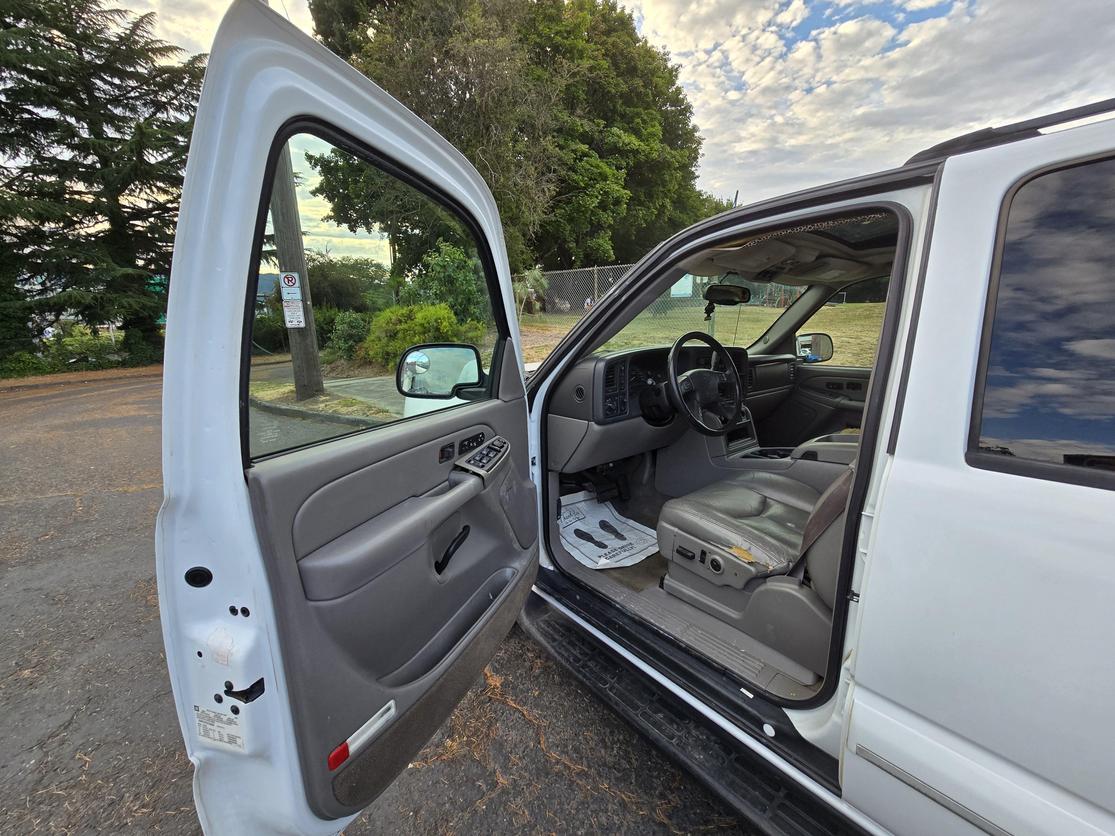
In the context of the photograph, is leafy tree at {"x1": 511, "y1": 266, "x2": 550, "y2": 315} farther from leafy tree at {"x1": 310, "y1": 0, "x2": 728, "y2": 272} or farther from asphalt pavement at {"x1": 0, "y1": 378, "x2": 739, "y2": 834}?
asphalt pavement at {"x1": 0, "y1": 378, "x2": 739, "y2": 834}

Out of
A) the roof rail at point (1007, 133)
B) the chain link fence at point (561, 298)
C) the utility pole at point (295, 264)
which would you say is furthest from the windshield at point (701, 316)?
the chain link fence at point (561, 298)

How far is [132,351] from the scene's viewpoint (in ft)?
44.5

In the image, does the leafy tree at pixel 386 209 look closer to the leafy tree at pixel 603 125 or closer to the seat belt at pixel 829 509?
the seat belt at pixel 829 509

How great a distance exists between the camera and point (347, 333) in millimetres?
1409

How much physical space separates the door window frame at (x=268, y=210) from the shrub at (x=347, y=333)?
243 millimetres

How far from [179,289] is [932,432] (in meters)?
1.39

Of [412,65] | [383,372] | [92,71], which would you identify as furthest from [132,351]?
[383,372]

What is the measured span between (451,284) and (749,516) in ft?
5.26

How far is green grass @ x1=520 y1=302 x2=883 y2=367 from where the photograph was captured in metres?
2.93

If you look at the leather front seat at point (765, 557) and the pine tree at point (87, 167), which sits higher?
the pine tree at point (87, 167)

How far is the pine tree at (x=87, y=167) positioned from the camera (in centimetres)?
1180

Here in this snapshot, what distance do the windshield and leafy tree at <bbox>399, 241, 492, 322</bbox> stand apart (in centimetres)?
80

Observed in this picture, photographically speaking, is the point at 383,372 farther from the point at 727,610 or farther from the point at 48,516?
the point at 48,516

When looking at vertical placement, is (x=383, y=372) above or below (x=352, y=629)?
above
